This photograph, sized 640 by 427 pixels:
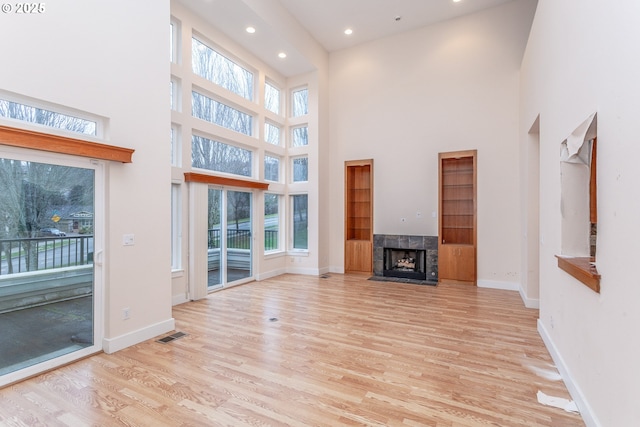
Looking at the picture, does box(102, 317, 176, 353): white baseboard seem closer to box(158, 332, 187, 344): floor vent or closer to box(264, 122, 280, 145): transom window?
box(158, 332, 187, 344): floor vent

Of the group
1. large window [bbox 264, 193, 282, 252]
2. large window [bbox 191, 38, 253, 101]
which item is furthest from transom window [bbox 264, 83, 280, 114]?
large window [bbox 264, 193, 282, 252]

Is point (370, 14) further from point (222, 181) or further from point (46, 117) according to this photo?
point (46, 117)

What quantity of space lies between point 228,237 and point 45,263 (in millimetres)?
3323

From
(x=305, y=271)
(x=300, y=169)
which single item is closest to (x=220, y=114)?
(x=300, y=169)

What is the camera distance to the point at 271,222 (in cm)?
767

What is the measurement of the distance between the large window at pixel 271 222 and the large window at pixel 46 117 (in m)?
4.30

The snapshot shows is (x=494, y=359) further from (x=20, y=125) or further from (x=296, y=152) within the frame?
(x=296, y=152)

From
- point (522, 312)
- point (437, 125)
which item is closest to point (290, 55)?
point (437, 125)

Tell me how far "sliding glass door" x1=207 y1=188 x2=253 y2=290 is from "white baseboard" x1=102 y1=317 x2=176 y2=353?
6.39ft

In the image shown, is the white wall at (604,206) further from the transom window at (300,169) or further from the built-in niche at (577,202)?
the transom window at (300,169)

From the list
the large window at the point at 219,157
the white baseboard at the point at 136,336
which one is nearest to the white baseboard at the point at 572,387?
the white baseboard at the point at 136,336

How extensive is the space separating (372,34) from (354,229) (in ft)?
14.9

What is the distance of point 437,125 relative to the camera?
6.90 meters

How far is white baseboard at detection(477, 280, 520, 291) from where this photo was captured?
242 inches
